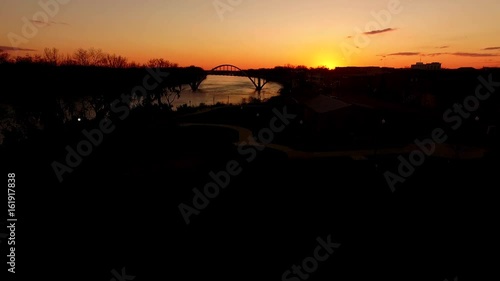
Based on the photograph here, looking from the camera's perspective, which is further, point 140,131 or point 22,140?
point 140,131

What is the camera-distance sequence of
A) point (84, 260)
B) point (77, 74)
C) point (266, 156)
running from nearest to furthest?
point (84, 260)
point (266, 156)
point (77, 74)

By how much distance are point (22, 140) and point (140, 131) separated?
11.0 metres

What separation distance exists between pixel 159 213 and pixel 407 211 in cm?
1240

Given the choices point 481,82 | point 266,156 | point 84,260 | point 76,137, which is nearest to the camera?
point 84,260

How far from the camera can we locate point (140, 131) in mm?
32125

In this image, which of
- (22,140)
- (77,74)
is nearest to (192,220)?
(22,140)

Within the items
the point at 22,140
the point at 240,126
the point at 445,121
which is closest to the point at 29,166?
the point at 22,140

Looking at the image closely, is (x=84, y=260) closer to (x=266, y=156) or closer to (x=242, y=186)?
(x=242, y=186)

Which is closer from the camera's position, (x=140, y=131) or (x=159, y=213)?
(x=159, y=213)

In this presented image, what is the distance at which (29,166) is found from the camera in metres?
20.9

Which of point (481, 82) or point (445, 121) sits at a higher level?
point (481, 82)

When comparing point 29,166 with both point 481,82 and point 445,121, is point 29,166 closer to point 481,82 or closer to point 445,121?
point 445,121

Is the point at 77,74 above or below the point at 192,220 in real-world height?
above

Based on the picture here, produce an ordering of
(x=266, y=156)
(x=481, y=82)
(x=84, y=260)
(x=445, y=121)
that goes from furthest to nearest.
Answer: (x=481, y=82) < (x=445, y=121) < (x=266, y=156) < (x=84, y=260)
